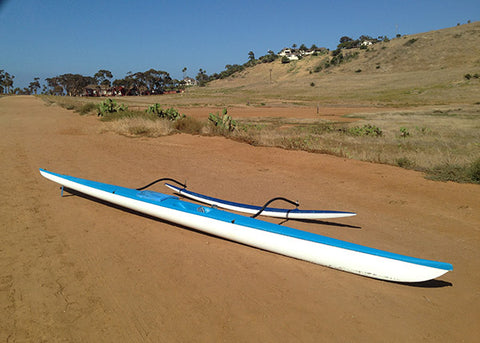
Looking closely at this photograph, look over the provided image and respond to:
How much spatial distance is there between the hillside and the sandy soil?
35295 millimetres

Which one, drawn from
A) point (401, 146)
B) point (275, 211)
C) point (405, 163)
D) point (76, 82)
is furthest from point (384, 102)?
point (76, 82)

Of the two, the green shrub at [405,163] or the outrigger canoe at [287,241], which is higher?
the outrigger canoe at [287,241]

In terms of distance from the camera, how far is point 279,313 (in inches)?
134

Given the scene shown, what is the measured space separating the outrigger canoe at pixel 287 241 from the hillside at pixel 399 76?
37813mm

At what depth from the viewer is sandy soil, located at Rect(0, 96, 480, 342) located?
3.18 meters

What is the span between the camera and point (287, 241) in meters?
4.21

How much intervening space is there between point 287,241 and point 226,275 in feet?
2.99

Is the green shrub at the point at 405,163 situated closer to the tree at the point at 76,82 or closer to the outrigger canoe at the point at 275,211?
the outrigger canoe at the point at 275,211

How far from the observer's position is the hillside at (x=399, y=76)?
41.9 meters

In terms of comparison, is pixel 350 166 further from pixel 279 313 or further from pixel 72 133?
pixel 72 133

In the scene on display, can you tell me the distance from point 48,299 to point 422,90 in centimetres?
5100

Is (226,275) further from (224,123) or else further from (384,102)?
(384,102)

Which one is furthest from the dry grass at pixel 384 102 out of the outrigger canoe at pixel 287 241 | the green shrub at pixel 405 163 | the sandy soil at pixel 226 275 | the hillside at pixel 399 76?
the outrigger canoe at pixel 287 241

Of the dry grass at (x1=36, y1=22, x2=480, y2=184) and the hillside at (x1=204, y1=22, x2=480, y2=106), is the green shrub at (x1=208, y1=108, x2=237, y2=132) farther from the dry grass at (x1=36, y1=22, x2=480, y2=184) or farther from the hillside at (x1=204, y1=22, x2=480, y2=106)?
the hillside at (x1=204, y1=22, x2=480, y2=106)
